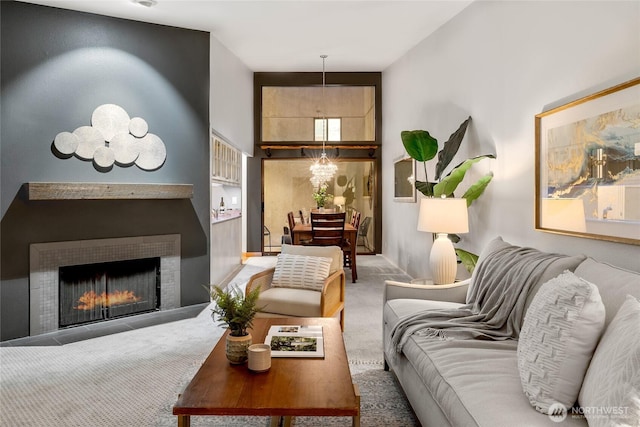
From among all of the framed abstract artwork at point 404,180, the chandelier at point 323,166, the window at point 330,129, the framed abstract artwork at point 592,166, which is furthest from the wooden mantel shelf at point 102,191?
the window at point 330,129

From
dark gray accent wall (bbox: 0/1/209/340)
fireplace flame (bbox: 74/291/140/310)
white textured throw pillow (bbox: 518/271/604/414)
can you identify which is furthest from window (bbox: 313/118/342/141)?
white textured throw pillow (bbox: 518/271/604/414)

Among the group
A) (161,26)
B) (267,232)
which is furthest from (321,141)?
(161,26)

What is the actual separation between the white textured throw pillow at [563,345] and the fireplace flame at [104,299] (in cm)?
390

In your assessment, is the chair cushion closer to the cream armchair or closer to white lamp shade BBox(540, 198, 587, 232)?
the cream armchair

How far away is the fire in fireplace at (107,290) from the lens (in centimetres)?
400

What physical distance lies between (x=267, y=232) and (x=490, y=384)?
813cm

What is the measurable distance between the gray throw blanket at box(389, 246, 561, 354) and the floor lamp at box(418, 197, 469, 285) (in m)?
0.77

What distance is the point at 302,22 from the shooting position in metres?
5.10

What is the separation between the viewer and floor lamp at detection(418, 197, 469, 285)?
3.43 metres

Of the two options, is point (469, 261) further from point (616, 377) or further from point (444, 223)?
point (616, 377)

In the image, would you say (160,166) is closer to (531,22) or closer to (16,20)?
(16,20)

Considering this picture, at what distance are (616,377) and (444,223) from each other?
2.25 metres

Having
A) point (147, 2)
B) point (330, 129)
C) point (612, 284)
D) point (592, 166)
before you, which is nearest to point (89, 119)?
point (147, 2)

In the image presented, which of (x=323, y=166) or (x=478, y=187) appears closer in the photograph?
(x=478, y=187)
